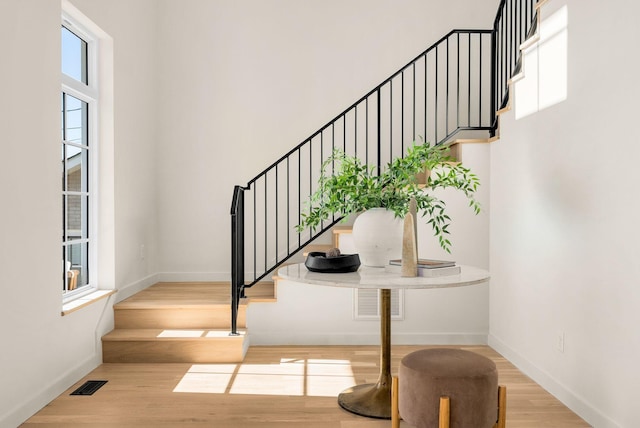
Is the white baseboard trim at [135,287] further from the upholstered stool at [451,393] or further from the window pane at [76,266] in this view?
the upholstered stool at [451,393]

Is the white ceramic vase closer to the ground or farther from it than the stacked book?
farther from it

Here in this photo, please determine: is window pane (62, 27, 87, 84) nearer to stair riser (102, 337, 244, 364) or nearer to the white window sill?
the white window sill

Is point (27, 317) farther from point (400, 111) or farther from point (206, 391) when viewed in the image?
point (400, 111)

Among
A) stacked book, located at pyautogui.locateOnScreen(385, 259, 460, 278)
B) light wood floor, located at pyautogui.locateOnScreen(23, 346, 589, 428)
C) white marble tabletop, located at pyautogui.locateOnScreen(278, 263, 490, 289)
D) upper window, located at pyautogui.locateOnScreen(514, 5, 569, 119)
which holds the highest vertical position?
upper window, located at pyautogui.locateOnScreen(514, 5, 569, 119)

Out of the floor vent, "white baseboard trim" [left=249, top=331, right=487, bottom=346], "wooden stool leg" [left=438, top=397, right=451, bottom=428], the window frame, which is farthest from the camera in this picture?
"white baseboard trim" [left=249, top=331, right=487, bottom=346]

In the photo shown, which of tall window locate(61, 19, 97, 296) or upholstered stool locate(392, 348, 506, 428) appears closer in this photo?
upholstered stool locate(392, 348, 506, 428)

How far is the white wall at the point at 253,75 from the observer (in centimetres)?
526

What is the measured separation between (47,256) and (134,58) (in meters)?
2.20

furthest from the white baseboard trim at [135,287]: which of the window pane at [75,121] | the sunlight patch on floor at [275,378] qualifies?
the window pane at [75,121]

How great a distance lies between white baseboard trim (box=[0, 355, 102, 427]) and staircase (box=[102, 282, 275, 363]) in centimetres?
26

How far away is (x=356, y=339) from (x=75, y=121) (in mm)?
2726

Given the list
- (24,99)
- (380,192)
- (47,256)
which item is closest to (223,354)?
(47,256)

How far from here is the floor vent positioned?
3213mm

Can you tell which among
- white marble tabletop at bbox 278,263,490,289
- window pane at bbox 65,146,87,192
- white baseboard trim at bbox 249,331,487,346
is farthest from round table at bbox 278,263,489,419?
window pane at bbox 65,146,87,192
